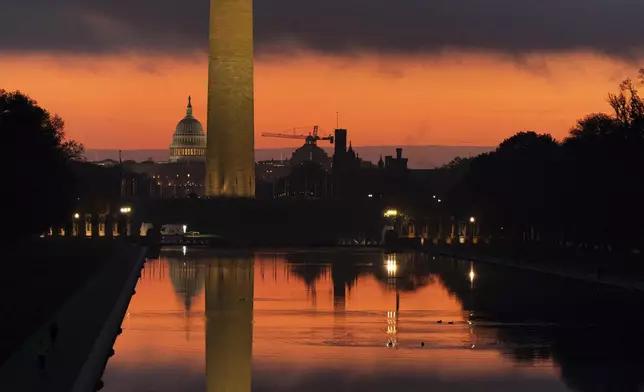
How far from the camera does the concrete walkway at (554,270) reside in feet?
184

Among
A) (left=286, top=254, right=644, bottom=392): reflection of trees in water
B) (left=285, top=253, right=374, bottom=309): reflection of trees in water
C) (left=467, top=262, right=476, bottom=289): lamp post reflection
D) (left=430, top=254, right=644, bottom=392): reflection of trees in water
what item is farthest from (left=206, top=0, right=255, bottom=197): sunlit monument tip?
(left=430, top=254, right=644, bottom=392): reflection of trees in water

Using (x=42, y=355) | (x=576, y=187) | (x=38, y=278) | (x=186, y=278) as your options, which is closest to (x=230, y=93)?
(x=576, y=187)

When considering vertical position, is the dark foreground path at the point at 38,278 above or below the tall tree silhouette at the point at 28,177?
below

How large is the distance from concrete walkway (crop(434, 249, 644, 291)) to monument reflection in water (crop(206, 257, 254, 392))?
1274 centimetres

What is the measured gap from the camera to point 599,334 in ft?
119

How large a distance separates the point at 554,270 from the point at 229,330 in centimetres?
3283

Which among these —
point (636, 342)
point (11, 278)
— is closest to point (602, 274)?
point (11, 278)

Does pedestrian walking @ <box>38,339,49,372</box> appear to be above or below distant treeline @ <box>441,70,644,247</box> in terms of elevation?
below

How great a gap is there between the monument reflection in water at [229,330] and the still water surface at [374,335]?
4 cm

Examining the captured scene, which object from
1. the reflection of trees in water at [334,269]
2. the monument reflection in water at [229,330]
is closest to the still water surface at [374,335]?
the monument reflection in water at [229,330]

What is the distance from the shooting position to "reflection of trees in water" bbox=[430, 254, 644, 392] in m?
28.8

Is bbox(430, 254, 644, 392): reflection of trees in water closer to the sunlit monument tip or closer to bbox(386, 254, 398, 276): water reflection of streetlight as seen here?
bbox(386, 254, 398, 276): water reflection of streetlight

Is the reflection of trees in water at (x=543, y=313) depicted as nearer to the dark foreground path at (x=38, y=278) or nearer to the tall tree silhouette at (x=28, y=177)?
the dark foreground path at (x=38, y=278)

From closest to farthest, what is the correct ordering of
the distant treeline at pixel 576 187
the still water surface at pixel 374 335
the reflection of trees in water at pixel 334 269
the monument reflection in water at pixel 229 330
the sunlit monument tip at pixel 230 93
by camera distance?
the still water surface at pixel 374 335 < the monument reflection in water at pixel 229 330 < the reflection of trees in water at pixel 334 269 < the distant treeline at pixel 576 187 < the sunlit monument tip at pixel 230 93
